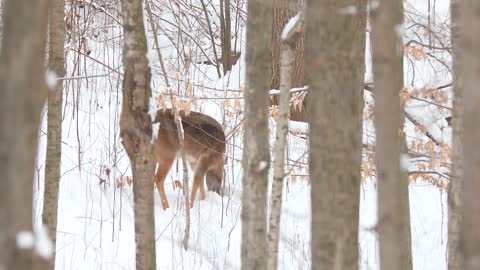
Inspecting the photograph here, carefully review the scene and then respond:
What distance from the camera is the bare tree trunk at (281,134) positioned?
4.04 meters

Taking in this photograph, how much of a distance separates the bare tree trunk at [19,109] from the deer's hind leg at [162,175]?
653 cm

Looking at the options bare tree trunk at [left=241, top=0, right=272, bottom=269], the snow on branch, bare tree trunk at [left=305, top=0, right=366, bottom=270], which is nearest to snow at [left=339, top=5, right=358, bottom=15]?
bare tree trunk at [left=305, top=0, right=366, bottom=270]

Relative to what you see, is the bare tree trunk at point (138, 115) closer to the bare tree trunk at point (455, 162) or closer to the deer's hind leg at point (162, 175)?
the bare tree trunk at point (455, 162)

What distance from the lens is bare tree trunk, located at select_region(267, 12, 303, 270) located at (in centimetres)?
404

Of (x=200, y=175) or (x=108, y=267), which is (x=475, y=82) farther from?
(x=200, y=175)

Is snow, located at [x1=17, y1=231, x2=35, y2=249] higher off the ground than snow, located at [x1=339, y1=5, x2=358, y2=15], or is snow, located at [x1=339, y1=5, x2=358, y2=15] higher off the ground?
snow, located at [x1=339, y1=5, x2=358, y2=15]

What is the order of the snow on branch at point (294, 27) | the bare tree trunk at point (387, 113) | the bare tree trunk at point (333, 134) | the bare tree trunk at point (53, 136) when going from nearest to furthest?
the bare tree trunk at point (387, 113), the bare tree trunk at point (333, 134), the snow on branch at point (294, 27), the bare tree trunk at point (53, 136)

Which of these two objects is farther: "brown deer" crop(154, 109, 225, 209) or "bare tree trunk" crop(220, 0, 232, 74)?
"bare tree trunk" crop(220, 0, 232, 74)

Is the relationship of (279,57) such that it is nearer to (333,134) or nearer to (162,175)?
(162,175)

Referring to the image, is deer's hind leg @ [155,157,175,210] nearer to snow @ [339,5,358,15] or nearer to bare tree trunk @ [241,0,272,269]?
bare tree trunk @ [241,0,272,269]

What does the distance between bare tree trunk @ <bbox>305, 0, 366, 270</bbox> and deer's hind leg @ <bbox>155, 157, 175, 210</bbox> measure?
5.66m

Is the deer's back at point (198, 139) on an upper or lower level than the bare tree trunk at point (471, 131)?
upper

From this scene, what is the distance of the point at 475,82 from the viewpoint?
154 centimetres

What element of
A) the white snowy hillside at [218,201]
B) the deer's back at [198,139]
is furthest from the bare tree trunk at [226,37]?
the deer's back at [198,139]
